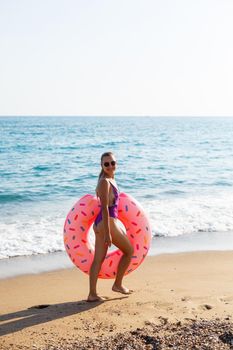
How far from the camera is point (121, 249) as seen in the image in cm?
521

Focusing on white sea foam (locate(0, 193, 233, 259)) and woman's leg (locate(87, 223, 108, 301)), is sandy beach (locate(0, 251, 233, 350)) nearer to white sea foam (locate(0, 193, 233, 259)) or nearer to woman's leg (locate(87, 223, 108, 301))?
woman's leg (locate(87, 223, 108, 301))

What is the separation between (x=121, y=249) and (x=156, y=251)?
2.51 meters

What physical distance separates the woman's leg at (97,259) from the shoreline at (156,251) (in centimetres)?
161

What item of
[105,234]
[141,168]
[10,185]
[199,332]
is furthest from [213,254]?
[141,168]

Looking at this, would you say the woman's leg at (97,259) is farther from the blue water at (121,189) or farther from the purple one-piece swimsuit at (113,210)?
the blue water at (121,189)

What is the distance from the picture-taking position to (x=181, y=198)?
1279 centimetres

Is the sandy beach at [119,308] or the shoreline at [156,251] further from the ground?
the sandy beach at [119,308]

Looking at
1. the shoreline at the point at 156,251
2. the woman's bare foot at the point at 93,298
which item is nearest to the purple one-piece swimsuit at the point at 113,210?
the woman's bare foot at the point at 93,298

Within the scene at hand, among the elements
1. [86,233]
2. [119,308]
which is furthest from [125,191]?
[119,308]

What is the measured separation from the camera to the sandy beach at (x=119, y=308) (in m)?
4.02

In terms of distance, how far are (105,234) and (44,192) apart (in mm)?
8968

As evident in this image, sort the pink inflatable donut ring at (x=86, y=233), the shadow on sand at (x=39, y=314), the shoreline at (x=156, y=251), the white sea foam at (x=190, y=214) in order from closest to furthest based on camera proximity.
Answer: the shadow on sand at (x=39, y=314) → the pink inflatable donut ring at (x=86, y=233) → the shoreline at (x=156, y=251) → the white sea foam at (x=190, y=214)

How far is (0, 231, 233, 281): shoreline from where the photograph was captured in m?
6.71

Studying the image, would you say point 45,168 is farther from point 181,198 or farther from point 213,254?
point 213,254
